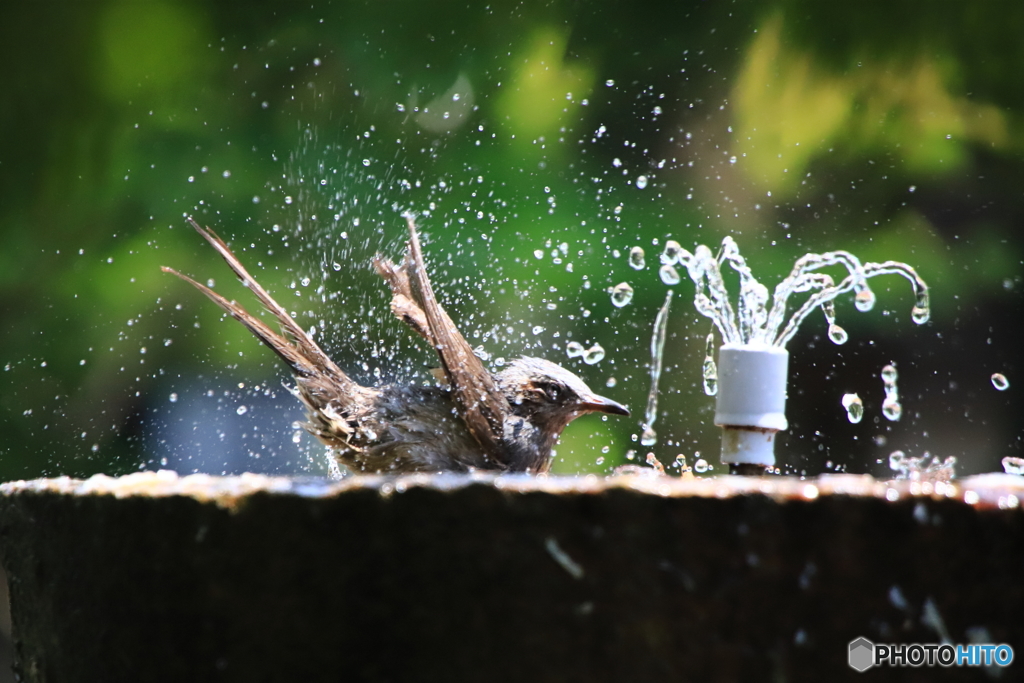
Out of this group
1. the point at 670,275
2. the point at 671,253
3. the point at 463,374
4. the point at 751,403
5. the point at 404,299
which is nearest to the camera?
the point at 751,403

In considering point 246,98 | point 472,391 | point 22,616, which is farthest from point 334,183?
point 22,616

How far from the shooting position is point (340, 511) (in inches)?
35.8

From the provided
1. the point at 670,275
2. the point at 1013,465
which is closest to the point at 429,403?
→ the point at 670,275

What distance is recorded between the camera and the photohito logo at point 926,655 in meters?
0.85

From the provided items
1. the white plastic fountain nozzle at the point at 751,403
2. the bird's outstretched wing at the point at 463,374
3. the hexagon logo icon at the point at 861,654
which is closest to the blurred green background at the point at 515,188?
the bird's outstretched wing at the point at 463,374

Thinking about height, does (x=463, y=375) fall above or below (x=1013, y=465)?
above

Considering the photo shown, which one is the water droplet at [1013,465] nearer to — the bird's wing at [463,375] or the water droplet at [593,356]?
the bird's wing at [463,375]

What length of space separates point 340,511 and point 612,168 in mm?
4231

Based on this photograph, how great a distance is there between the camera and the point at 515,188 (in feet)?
15.1

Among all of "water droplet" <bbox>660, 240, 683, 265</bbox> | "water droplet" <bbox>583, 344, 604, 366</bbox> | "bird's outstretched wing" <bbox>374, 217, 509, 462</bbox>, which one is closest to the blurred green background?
"water droplet" <bbox>583, 344, 604, 366</bbox>

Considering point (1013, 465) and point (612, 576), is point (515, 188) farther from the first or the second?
point (612, 576)

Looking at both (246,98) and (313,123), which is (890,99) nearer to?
(313,123)

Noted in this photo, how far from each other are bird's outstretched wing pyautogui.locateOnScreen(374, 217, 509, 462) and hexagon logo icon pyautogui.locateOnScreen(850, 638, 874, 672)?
4.50 ft

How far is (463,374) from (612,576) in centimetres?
135
